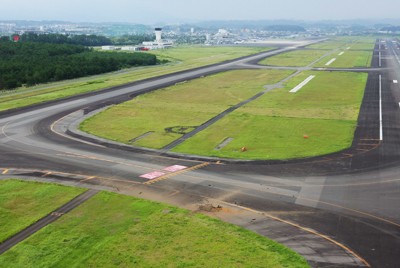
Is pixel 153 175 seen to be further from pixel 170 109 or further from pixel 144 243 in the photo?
pixel 170 109

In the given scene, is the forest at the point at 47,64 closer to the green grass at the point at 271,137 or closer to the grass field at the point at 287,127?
the grass field at the point at 287,127

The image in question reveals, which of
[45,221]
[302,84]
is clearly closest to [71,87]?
[302,84]

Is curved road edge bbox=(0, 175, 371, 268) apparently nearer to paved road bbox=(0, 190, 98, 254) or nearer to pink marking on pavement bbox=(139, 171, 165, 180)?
paved road bbox=(0, 190, 98, 254)

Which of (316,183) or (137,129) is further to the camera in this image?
(137,129)

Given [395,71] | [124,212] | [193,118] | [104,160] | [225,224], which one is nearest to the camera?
[225,224]

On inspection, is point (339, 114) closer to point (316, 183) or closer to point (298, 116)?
point (298, 116)

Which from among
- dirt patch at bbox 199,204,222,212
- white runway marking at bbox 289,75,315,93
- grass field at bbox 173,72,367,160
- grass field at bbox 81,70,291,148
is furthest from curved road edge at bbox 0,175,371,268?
white runway marking at bbox 289,75,315,93

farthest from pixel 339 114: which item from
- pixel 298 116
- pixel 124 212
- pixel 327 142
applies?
pixel 124 212
